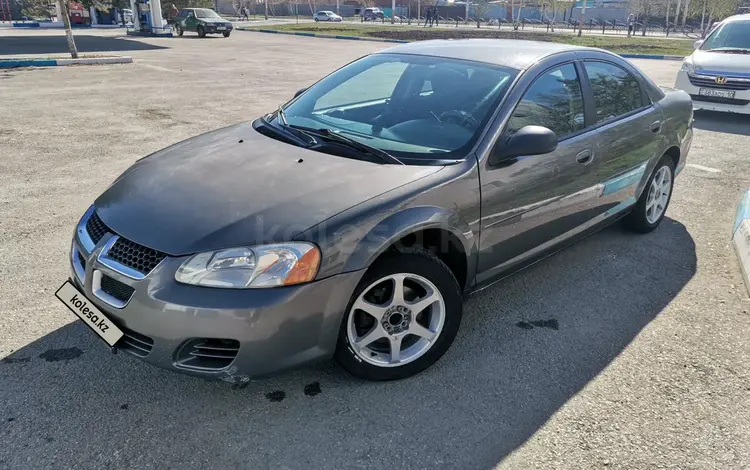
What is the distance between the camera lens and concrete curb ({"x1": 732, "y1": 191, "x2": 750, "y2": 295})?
159 inches

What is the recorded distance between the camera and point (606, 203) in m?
3.95

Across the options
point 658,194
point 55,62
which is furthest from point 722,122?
point 55,62

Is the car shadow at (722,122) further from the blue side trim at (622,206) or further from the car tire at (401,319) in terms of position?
the car tire at (401,319)

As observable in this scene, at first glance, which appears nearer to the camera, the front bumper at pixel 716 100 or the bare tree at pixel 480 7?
the front bumper at pixel 716 100

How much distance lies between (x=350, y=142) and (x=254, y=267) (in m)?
1.11

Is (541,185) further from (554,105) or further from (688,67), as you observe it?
(688,67)

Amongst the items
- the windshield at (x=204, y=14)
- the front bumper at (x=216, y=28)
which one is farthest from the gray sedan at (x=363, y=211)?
the windshield at (x=204, y=14)

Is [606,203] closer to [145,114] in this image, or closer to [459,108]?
[459,108]

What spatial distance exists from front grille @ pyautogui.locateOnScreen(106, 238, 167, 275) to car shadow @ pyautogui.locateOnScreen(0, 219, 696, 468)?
67 centimetres

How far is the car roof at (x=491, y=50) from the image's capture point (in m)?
3.49

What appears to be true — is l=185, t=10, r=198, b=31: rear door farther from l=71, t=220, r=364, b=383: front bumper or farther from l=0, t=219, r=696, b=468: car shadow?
l=71, t=220, r=364, b=383: front bumper

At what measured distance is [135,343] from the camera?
243cm

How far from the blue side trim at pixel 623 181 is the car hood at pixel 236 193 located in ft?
5.45

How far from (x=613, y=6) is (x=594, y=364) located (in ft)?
245
